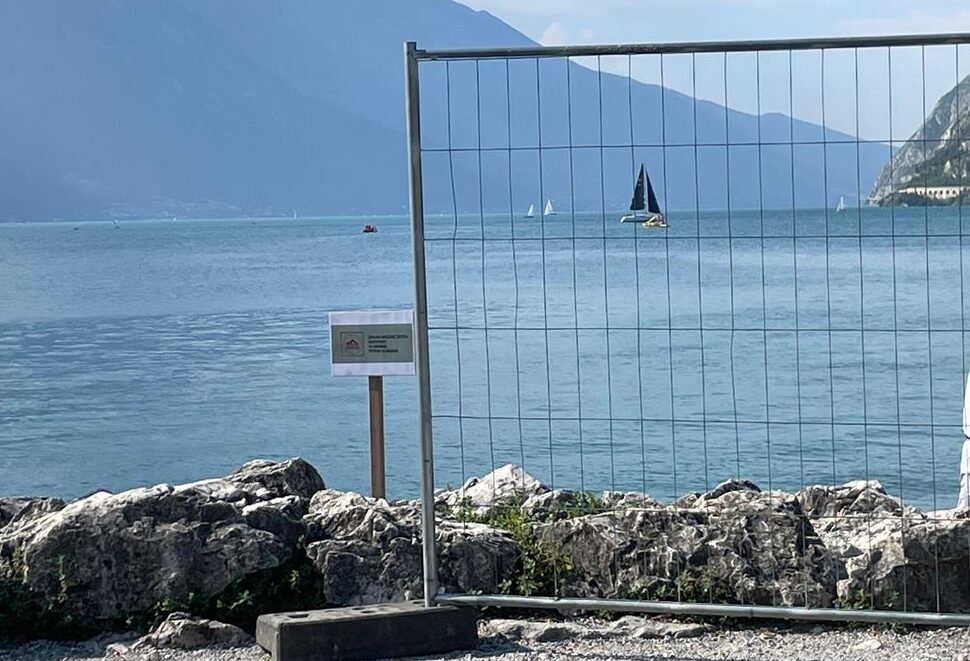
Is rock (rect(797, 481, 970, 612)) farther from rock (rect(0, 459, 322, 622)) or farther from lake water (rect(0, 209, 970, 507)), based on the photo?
rock (rect(0, 459, 322, 622))

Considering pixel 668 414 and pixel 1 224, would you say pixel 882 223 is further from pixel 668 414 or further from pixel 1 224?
pixel 1 224

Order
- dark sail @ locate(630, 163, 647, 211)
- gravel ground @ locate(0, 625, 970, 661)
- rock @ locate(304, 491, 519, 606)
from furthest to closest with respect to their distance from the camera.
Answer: rock @ locate(304, 491, 519, 606), dark sail @ locate(630, 163, 647, 211), gravel ground @ locate(0, 625, 970, 661)

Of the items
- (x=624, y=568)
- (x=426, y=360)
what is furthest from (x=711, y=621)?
(x=426, y=360)

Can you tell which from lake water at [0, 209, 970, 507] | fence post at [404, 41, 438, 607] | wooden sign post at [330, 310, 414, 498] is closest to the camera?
fence post at [404, 41, 438, 607]

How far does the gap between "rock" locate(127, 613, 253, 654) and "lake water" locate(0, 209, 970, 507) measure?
4.51ft

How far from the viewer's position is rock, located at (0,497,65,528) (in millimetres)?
8289

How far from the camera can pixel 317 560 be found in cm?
743

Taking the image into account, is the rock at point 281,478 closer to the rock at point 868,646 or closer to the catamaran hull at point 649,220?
the catamaran hull at point 649,220

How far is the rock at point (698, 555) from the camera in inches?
283

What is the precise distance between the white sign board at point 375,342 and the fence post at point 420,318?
1.86 m

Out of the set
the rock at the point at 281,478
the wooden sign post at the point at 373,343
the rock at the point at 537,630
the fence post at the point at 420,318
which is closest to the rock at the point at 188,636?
the fence post at the point at 420,318

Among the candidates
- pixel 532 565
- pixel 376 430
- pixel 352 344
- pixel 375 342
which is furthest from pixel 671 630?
pixel 376 430

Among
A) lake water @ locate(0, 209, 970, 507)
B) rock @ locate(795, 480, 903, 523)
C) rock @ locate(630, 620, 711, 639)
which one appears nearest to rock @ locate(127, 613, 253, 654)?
lake water @ locate(0, 209, 970, 507)

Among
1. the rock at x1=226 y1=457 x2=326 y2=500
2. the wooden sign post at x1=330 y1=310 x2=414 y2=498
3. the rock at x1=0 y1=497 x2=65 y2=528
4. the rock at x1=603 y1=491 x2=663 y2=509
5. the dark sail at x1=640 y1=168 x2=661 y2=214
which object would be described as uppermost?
the dark sail at x1=640 y1=168 x2=661 y2=214
